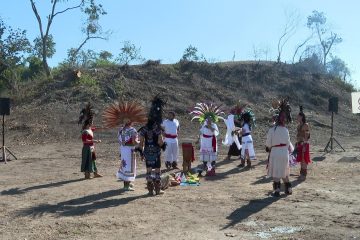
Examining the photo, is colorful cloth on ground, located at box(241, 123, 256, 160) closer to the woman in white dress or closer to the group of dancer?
the group of dancer

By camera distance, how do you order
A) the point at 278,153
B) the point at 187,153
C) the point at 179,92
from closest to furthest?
the point at 278,153 < the point at 187,153 < the point at 179,92

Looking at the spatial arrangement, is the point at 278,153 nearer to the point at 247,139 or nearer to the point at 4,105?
the point at 247,139

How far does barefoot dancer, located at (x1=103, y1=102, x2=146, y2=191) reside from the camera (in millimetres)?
10805

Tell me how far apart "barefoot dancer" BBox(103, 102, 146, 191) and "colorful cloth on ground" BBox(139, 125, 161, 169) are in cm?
76

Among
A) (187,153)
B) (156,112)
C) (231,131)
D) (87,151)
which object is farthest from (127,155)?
(231,131)

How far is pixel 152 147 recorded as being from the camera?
33.2ft

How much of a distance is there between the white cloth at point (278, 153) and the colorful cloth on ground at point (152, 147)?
2.34 metres

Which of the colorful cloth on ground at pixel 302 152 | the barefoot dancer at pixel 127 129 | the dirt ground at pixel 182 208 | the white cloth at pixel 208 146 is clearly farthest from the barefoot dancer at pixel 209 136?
the barefoot dancer at pixel 127 129

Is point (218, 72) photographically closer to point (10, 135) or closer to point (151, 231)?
point (10, 135)

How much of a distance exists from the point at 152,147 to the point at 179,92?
66.0ft

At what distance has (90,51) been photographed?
41.6 meters

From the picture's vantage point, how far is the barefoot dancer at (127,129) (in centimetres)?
1080

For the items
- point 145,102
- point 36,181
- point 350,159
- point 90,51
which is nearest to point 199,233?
point 36,181

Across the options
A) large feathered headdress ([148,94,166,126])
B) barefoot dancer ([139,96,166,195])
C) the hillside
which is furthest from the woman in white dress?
the hillside
